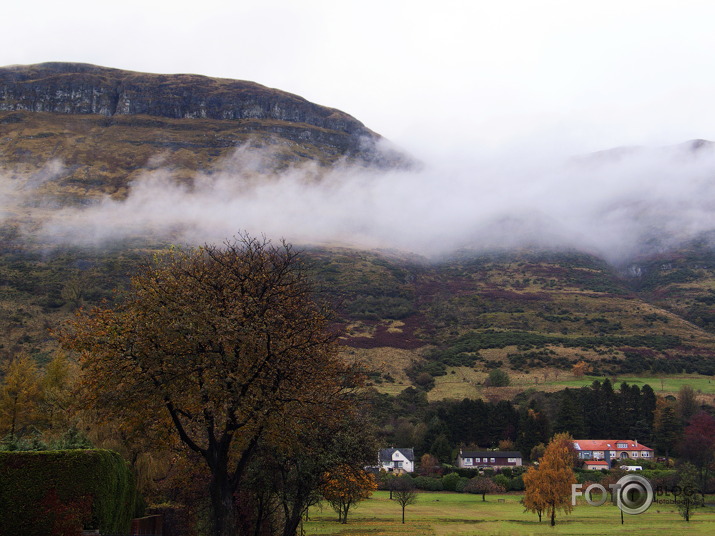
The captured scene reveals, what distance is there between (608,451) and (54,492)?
101 meters

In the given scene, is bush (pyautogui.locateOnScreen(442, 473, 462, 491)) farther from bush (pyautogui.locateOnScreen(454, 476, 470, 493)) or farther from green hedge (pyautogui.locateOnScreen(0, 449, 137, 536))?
green hedge (pyautogui.locateOnScreen(0, 449, 137, 536))

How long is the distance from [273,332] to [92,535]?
803cm

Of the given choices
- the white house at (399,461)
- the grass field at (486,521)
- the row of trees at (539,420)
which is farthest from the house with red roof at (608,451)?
the white house at (399,461)

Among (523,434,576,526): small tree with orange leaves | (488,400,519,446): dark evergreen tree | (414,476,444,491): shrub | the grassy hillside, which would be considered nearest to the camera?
(523,434,576,526): small tree with orange leaves

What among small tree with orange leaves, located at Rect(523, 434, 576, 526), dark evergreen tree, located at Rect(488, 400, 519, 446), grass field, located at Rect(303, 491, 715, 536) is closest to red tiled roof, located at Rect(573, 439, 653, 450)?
dark evergreen tree, located at Rect(488, 400, 519, 446)

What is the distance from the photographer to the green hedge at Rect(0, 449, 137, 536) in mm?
15578

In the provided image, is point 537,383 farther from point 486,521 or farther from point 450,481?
point 486,521

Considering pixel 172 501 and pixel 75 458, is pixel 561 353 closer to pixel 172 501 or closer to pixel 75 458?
pixel 172 501

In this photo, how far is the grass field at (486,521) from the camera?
1775 inches

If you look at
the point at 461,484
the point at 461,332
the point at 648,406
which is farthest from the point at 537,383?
the point at 461,484

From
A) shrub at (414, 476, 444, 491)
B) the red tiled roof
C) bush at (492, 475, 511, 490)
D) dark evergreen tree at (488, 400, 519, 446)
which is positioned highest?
dark evergreen tree at (488, 400, 519, 446)

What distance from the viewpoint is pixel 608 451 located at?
3880 inches

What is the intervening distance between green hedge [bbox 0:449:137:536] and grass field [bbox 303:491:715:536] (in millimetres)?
28338

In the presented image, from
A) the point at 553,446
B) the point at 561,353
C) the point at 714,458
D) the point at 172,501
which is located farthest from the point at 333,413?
the point at 561,353
